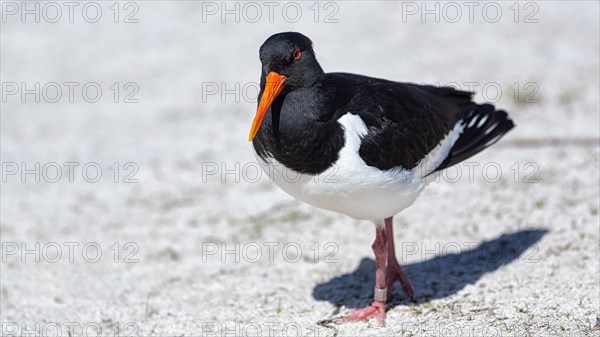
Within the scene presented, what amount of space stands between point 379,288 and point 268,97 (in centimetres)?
177

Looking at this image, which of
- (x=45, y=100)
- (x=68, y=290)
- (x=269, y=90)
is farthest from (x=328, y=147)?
(x=45, y=100)

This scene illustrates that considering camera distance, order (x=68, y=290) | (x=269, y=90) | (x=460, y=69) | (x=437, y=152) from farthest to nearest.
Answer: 1. (x=460, y=69)
2. (x=68, y=290)
3. (x=437, y=152)
4. (x=269, y=90)

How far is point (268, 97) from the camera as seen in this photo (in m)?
5.41

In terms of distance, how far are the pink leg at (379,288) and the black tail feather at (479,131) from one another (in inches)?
34.7

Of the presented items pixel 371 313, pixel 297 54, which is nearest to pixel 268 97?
pixel 297 54

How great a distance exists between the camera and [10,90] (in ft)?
39.8

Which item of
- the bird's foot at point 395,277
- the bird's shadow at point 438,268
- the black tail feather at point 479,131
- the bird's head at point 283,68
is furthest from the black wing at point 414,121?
the bird's shadow at point 438,268

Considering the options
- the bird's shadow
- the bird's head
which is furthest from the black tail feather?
the bird's head

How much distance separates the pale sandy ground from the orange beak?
5.54 feet

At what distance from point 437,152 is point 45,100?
24.0 ft

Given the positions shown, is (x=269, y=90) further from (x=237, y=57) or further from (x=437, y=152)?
(x=237, y=57)

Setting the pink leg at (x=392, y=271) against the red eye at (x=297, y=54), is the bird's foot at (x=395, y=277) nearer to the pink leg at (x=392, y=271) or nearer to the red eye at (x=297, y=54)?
the pink leg at (x=392, y=271)

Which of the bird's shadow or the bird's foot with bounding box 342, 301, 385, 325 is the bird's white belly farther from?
the bird's shadow

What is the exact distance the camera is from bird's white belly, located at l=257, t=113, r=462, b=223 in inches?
218
